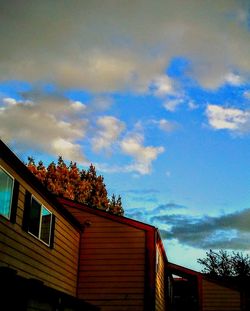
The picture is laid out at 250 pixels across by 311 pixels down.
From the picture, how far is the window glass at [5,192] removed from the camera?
411 inches

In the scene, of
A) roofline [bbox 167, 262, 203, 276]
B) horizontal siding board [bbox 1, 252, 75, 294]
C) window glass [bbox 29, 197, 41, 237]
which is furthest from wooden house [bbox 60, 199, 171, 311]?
roofline [bbox 167, 262, 203, 276]

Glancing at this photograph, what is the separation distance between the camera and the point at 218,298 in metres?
27.3

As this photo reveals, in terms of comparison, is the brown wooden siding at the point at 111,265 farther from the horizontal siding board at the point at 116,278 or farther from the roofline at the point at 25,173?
the roofline at the point at 25,173

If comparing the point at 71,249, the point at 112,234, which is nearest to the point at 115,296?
the point at 112,234

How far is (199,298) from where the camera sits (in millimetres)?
25781

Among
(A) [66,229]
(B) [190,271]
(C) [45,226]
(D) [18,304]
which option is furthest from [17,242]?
(B) [190,271]

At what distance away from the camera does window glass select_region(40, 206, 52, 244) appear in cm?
1346

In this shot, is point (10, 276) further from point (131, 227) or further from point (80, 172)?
point (80, 172)

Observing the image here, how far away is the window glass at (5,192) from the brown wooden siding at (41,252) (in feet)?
0.56

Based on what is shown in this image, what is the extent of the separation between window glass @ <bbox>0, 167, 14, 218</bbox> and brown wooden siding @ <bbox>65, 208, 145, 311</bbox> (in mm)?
7771

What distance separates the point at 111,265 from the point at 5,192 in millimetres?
8286

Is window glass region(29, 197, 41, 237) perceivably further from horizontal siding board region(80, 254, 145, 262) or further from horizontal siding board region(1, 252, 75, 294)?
horizontal siding board region(80, 254, 145, 262)

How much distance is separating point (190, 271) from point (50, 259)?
1338cm

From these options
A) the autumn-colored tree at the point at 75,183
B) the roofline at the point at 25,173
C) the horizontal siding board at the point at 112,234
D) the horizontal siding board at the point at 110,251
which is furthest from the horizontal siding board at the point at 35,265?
the autumn-colored tree at the point at 75,183
